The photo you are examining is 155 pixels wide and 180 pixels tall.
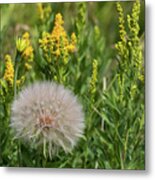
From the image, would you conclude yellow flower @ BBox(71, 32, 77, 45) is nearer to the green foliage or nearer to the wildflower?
the green foliage

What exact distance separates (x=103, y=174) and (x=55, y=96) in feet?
0.92

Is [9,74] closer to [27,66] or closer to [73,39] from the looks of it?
[27,66]

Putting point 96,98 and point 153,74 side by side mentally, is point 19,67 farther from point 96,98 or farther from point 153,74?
point 153,74

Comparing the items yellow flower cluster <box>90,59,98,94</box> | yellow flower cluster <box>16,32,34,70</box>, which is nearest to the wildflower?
yellow flower cluster <box>16,32,34,70</box>

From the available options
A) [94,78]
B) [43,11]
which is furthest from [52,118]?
[43,11]

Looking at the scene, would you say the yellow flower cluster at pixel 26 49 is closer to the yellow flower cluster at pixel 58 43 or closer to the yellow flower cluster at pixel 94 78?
the yellow flower cluster at pixel 58 43

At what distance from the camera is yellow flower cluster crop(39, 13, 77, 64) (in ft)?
7.36

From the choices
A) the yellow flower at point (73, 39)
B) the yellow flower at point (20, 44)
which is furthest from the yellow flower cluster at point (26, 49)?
the yellow flower at point (73, 39)

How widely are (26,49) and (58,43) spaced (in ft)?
0.34

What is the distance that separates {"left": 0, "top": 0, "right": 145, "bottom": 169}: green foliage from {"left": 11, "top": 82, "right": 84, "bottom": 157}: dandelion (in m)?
0.02

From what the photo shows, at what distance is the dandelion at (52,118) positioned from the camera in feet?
7.32

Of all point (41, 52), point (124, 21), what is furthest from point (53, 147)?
point (124, 21)

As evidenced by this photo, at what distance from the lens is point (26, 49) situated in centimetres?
227

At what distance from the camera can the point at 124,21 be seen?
86.7 inches
